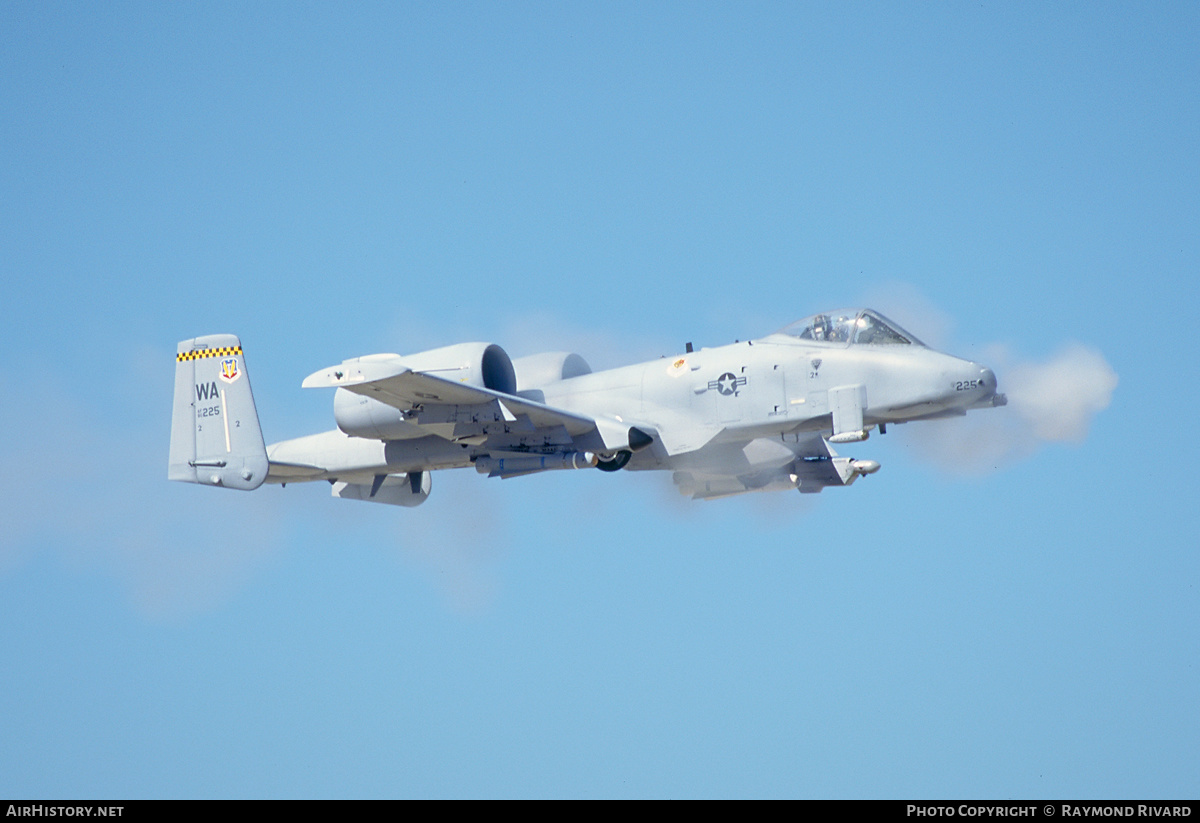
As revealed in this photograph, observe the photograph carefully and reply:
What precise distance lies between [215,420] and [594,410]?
7.67 m

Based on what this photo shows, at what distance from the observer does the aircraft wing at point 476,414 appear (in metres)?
24.8

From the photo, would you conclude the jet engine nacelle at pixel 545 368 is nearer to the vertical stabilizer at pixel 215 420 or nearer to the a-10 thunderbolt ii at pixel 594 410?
the a-10 thunderbolt ii at pixel 594 410

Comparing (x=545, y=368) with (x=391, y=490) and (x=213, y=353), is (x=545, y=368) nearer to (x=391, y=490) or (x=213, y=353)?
(x=391, y=490)

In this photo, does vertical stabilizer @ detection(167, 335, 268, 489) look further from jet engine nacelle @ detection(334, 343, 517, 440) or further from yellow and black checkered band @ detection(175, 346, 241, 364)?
jet engine nacelle @ detection(334, 343, 517, 440)

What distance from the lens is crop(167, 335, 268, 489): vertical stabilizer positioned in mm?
28641

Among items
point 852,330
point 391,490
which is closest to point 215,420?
point 391,490

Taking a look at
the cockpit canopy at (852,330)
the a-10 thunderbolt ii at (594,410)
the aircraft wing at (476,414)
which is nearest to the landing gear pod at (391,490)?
the a-10 thunderbolt ii at (594,410)

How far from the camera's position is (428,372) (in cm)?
2678

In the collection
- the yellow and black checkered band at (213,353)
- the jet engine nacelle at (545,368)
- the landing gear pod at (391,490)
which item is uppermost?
the yellow and black checkered band at (213,353)

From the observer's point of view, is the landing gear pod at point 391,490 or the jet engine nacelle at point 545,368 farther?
the landing gear pod at point 391,490

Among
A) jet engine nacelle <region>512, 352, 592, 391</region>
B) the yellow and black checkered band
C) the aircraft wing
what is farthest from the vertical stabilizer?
jet engine nacelle <region>512, 352, 592, 391</region>
